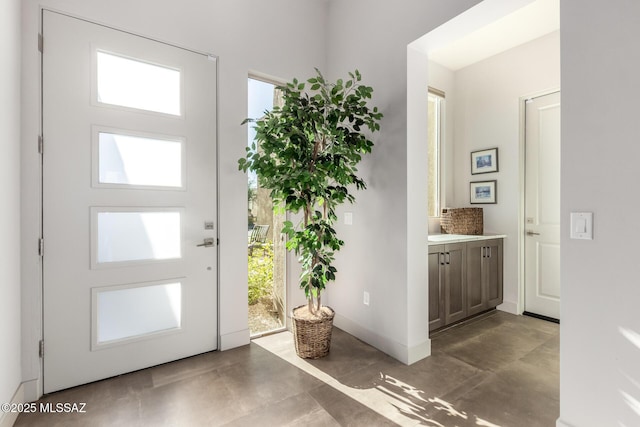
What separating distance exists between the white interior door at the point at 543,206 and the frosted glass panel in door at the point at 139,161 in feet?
11.7

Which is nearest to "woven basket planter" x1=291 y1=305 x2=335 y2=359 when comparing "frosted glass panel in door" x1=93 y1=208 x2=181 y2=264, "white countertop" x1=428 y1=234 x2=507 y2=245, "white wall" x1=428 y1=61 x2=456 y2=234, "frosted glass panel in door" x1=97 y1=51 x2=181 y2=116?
"frosted glass panel in door" x1=93 y1=208 x2=181 y2=264

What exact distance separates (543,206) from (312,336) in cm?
283

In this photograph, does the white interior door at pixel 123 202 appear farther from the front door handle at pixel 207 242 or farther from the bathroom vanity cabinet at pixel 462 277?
the bathroom vanity cabinet at pixel 462 277

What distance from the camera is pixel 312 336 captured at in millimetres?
2334

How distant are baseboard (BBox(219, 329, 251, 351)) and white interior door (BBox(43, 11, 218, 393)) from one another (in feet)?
0.24

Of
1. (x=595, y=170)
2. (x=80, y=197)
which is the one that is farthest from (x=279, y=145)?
(x=595, y=170)

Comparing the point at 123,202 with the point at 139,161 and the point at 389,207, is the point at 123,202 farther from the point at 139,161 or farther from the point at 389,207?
the point at 389,207

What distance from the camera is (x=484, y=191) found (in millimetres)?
3643

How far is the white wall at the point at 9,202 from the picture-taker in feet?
5.05

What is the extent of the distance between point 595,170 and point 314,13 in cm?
278

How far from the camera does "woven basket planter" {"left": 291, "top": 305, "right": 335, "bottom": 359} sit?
2.34m

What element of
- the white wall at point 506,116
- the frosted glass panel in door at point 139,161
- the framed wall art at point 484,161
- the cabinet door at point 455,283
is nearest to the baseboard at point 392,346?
the cabinet door at point 455,283

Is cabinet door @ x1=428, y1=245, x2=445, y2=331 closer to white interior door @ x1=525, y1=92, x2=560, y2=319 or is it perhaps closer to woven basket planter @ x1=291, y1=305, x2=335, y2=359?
woven basket planter @ x1=291, y1=305, x2=335, y2=359

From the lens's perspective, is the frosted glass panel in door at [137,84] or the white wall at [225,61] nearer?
the white wall at [225,61]
